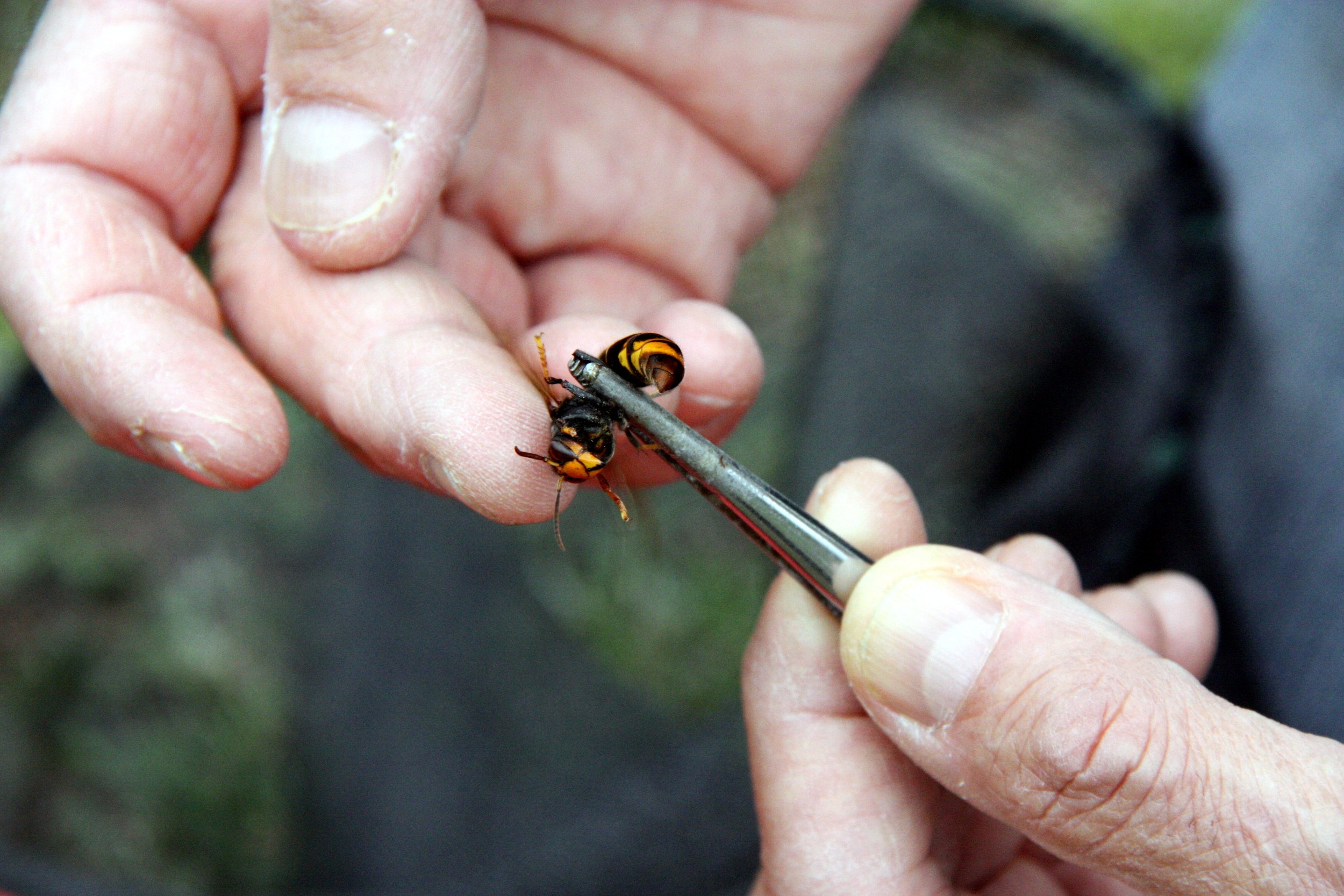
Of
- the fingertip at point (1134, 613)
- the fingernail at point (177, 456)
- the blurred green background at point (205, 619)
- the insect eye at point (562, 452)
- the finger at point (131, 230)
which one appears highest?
the fingertip at point (1134, 613)

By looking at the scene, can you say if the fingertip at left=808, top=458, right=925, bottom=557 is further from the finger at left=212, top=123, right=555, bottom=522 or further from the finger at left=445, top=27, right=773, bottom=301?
the finger at left=445, top=27, right=773, bottom=301

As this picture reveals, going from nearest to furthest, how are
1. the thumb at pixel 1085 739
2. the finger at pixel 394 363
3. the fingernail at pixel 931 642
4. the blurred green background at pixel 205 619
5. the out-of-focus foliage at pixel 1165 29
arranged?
the thumb at pixel 1085 739, the fingernail at pixel 931 642, the finger at pixel 394 363, the blurred green background at pixel 205 619, the out-of-focus foliage at pixel 1165 29

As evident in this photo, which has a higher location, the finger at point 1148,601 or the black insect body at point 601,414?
the finger at point 1148,601

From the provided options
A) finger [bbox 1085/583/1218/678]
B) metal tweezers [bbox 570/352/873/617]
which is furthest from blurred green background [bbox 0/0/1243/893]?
metal tweezers [bbox 570/352/873/617]

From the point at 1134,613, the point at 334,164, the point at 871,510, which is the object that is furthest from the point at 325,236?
the point at 1134,613

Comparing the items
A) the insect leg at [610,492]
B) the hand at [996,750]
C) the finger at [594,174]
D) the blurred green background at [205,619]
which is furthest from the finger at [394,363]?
the blurred green background at [205,619]

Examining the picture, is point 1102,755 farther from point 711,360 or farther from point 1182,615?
point 711,360

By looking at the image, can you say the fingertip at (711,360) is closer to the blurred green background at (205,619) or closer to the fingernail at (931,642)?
the fingernail at (931,642)
